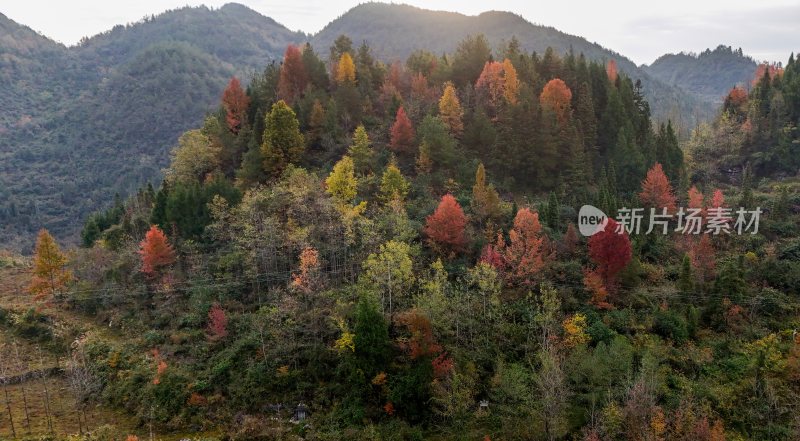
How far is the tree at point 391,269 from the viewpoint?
129 ft

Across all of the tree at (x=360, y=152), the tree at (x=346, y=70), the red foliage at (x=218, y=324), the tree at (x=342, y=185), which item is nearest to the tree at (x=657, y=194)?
the tree at (x=360, y=152)

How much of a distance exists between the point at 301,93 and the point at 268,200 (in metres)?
28.1

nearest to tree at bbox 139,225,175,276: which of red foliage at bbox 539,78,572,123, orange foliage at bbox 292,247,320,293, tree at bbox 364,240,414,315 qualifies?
orange foliage at bbox 292,247,320,293

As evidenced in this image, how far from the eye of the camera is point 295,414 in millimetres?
37188

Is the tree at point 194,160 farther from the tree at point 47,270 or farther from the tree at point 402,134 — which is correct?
the tree at point 402,134

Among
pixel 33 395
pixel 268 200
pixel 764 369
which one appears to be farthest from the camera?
pixel 268 200

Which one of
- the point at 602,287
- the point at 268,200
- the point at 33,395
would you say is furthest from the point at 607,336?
the point at 33,395

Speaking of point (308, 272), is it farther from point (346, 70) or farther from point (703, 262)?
point (346, 70)

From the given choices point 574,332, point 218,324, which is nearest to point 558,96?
point 574,332

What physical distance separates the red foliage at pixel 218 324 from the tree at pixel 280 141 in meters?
20.3

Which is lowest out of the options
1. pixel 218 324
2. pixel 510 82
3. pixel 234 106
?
pixel 218 324

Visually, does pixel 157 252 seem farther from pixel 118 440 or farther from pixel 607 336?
pixel 607 336

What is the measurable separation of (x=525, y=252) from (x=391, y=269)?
11559 millimetres

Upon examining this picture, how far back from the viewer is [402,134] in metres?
62.9
